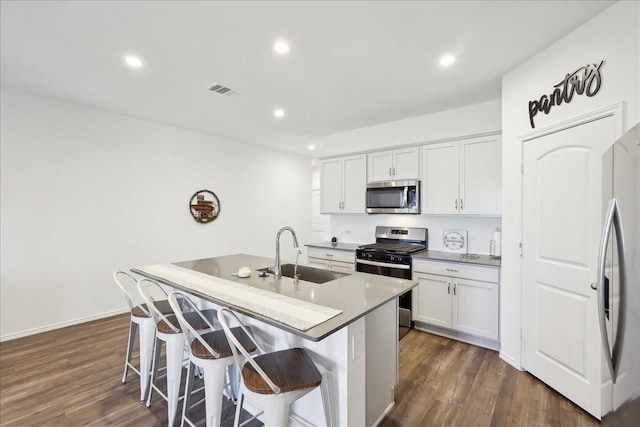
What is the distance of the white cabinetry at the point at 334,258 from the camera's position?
4.05 meters

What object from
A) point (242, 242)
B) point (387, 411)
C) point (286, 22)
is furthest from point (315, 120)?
point (387, 411)

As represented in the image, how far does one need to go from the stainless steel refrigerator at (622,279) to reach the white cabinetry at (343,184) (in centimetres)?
314

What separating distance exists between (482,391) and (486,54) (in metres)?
2.70

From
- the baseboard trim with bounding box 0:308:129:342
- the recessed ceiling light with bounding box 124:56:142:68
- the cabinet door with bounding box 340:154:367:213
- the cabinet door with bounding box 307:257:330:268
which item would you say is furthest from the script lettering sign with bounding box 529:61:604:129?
the baseboard trim with bounding box 0:308:129:342

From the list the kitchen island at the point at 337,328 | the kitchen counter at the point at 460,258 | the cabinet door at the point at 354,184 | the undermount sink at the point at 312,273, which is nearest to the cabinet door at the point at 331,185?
the cabinet door at the point at 354,184

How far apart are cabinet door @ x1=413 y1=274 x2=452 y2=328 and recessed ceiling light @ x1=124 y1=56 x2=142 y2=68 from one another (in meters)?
3.52

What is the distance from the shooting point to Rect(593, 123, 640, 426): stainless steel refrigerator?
1.01m

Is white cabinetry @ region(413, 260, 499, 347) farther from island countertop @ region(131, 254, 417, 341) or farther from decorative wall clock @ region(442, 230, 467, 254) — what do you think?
island countertop @ region(131, 254, 417, 341)

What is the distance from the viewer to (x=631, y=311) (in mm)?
1028

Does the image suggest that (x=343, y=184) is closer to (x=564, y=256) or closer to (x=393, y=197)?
(x=393, y=197)

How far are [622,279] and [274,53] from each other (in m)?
2.52

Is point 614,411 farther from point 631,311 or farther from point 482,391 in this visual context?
point 482,391

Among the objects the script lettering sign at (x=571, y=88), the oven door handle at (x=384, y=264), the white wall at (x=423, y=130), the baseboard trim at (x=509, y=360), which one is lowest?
the baseboard trim at (x=509, y=360)

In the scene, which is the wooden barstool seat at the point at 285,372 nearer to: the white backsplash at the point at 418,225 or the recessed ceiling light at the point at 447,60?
the recessed ceiling light at the point at 447,60
